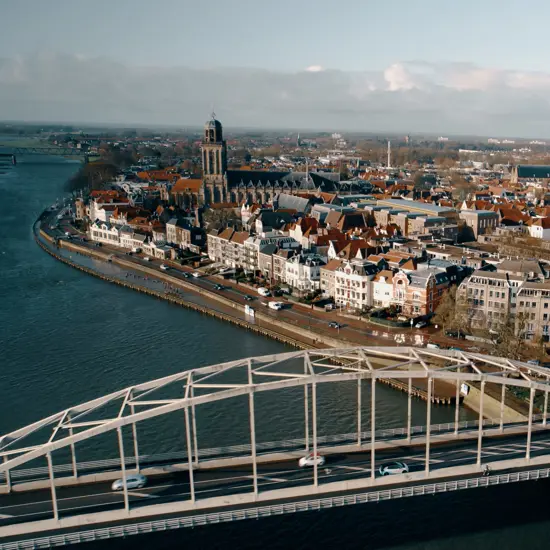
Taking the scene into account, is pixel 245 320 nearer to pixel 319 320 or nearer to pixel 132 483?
pixel 319 320

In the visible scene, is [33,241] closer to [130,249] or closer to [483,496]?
[130,249]

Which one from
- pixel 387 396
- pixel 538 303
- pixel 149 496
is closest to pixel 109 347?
pixel 387 396

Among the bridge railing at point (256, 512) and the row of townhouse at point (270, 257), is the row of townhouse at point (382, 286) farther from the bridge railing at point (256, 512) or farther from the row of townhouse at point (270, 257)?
the bridge railing at point (256, 512)

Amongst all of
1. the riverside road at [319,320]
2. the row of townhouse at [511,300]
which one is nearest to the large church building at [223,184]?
the riverside road at [319,320]

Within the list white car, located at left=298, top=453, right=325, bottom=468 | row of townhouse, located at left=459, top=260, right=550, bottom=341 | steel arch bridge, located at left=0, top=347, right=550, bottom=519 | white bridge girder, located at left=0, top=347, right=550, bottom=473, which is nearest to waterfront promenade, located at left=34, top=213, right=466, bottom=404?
steel arch bridge, located at left=0, top=347, right=550, bottom=519

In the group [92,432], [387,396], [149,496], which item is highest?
[92,432]

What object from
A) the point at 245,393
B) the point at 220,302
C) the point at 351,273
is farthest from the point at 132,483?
the point at 220,302
